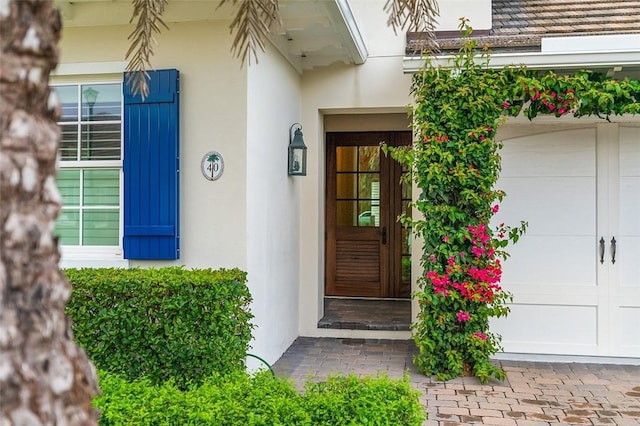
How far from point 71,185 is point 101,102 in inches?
32.4

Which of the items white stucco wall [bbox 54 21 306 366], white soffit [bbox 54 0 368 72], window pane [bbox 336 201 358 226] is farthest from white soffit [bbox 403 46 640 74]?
window pane [bbox 336 201 358 226]

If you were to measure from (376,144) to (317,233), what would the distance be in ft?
6.99

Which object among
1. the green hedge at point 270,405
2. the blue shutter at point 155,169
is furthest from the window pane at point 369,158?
the green hedge at point 270,405

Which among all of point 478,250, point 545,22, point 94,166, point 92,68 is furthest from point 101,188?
point 545,22

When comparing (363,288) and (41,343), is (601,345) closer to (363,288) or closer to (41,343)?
(363,288)

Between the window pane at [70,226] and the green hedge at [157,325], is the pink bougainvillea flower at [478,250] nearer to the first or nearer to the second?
the green hedge at [157,325]

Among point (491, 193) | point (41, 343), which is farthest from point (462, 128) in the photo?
point (41, 343)

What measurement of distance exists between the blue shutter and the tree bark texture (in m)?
3.34

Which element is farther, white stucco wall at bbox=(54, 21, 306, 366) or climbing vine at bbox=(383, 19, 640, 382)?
climbing vine at bbox=(383, 19, 640, 382)

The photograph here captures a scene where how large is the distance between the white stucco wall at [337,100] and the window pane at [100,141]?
2464 mm

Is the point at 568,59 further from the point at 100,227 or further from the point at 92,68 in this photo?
the point at 100,227

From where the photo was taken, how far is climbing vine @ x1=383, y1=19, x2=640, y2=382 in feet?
15.6

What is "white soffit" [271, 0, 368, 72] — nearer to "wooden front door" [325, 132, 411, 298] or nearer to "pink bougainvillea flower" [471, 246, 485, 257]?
"wooden front door" [325, 132, 411, 298]

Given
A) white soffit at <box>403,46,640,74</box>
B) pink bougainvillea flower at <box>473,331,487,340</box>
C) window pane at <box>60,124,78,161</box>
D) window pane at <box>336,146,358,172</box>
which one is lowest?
pink bougainvillea flower at <box>473,331,487,340</box>
